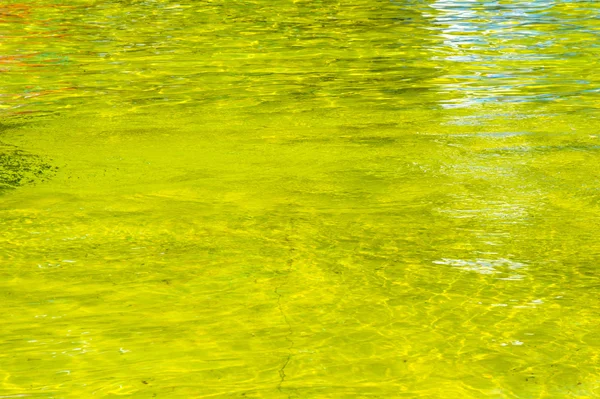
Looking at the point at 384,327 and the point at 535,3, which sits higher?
the point at 384,327

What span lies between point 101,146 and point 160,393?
2.67 meters

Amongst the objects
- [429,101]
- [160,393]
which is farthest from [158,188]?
[429,101]

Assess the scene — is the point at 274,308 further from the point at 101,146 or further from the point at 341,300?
the point at 101,146

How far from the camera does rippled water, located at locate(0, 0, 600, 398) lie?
2402 millimetres

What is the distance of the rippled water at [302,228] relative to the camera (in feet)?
7.88

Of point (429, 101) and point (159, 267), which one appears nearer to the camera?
point (159, 267)

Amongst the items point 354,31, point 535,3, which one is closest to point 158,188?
point 354,31

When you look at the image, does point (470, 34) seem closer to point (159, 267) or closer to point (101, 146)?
point (101, 146)

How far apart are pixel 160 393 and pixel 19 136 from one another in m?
3.06

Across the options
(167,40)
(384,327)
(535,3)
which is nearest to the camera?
(384,327)

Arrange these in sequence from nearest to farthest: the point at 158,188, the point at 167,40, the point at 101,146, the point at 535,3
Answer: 1. the point at 158,188
2. the point at 101,146
3. the point at 167,40
4. the point at 535,3

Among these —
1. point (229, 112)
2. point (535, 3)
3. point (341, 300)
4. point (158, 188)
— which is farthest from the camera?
point (535, 3)

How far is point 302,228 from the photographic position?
3.43 metres

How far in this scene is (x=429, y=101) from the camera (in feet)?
18.3
